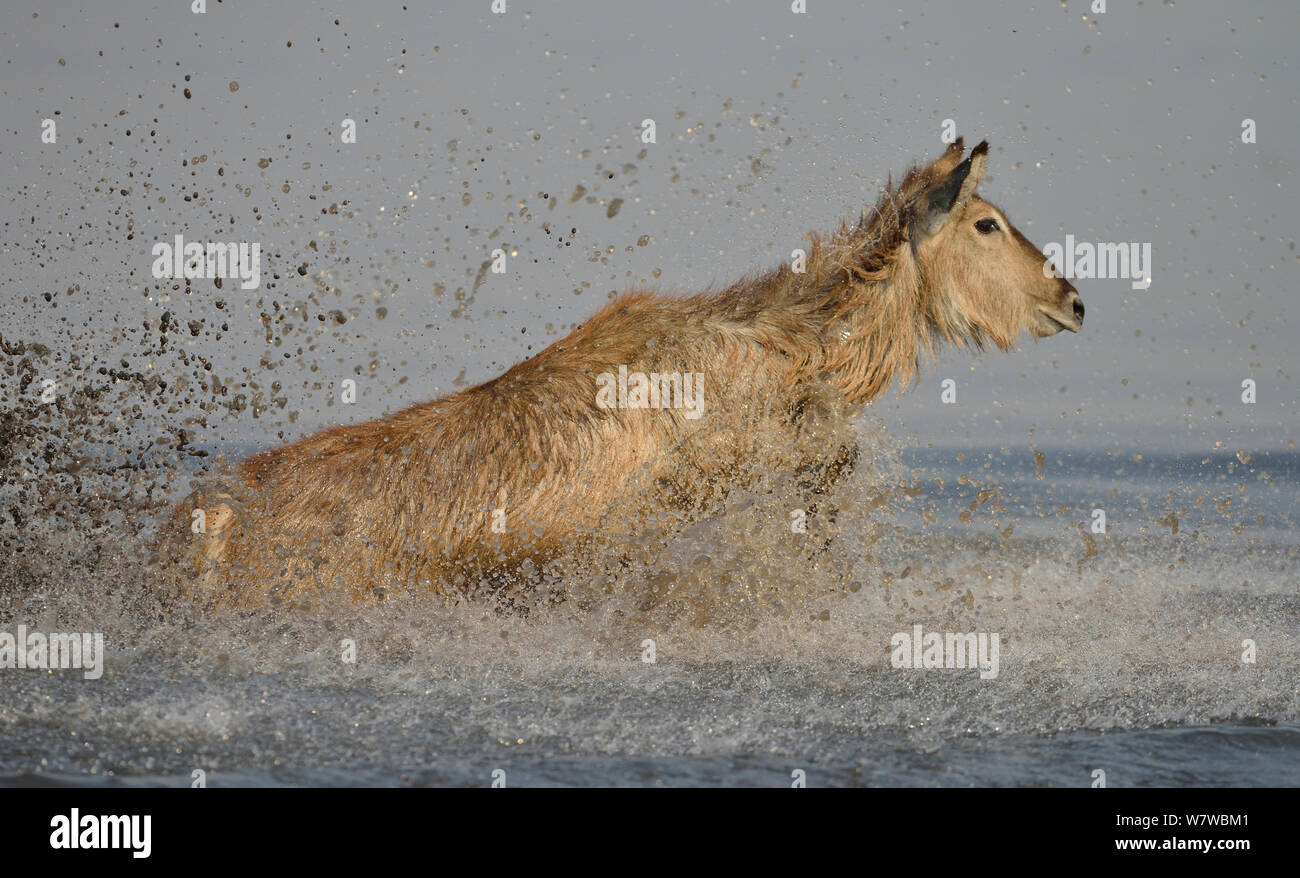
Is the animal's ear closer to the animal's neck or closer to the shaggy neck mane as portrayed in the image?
the shaggy neck mane

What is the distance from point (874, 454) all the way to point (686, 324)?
127 centimetres

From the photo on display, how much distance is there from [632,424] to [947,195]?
6.93ft

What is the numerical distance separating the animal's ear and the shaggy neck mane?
64mm

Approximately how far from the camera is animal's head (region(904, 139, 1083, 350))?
6.64 m

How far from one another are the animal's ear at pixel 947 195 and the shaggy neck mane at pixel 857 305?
0.06 metres

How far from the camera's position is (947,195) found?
652 centimetres

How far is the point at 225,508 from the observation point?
638 cm

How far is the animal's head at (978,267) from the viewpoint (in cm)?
664

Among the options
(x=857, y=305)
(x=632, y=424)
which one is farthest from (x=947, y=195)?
(x=632, y=424)

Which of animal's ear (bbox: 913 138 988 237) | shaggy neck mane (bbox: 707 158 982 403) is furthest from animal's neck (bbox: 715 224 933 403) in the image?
animal's ear (bbox: 913 138 988 237)

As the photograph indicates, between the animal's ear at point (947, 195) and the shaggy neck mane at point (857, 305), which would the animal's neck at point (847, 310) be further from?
the animal's ear at point (947, 195)

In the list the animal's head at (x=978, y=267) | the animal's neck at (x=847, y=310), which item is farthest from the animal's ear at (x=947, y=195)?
the animal's neck at (x=847, y=310)

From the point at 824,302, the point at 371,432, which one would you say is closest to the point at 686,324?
the point at 824,302

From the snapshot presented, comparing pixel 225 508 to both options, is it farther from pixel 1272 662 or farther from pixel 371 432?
pixel 1272 662
